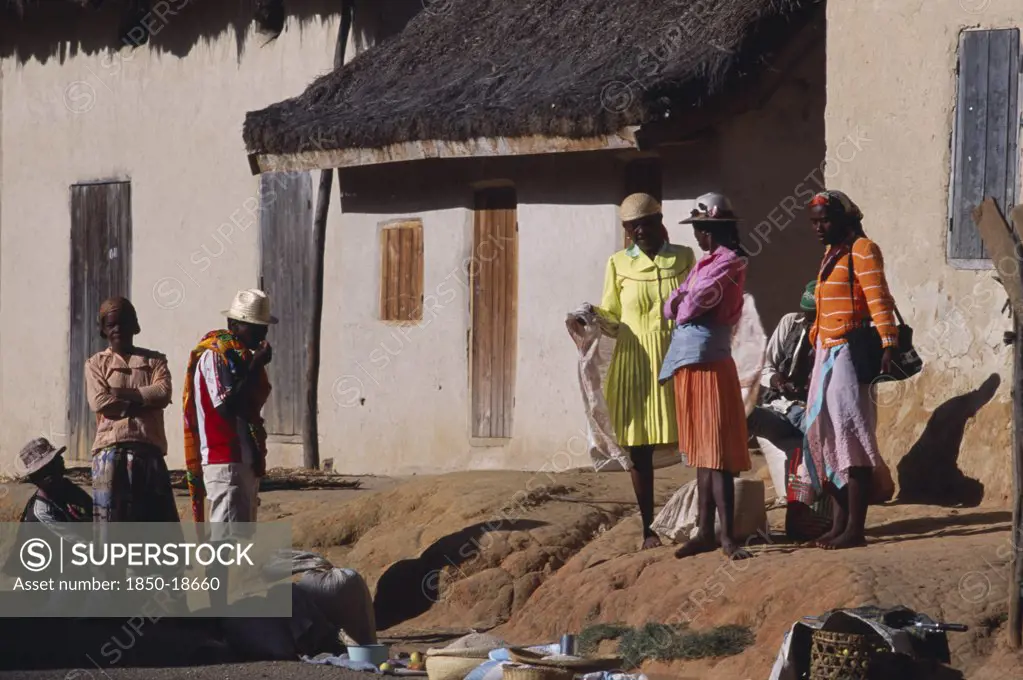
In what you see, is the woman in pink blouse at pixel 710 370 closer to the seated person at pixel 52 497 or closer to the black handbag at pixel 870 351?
the black handbag at pixel 870 351

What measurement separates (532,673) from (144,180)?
11.2 meters

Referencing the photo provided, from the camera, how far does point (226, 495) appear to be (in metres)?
9.57

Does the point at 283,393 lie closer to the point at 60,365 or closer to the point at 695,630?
the point at 60,365

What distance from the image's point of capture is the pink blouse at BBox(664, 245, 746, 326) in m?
9.05

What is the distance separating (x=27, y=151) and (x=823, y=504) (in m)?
11.9

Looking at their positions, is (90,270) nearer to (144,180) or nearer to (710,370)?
(144,180)

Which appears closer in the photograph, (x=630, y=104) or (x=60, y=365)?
(x=630, y=104)

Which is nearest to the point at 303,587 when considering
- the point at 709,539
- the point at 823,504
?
the point at 709,539

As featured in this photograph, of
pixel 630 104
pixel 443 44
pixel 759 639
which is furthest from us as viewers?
pixel 443 44

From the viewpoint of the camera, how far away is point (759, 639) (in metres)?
8.00

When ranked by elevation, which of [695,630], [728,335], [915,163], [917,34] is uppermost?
[917,34]

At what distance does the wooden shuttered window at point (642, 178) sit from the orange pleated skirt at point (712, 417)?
13.9 ft

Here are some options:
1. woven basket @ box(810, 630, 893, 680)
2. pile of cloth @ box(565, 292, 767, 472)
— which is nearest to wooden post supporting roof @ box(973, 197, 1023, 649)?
woven basket @ box(810, 630, 893, 680)

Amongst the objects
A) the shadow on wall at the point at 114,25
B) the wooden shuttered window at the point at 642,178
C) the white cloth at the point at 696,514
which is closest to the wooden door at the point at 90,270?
the shadow on wall at the point at 114,25
